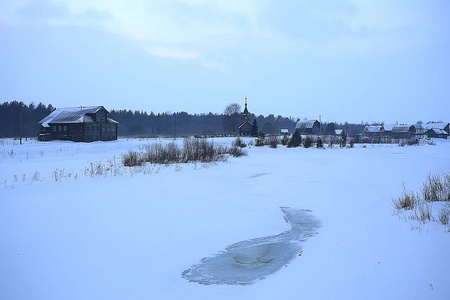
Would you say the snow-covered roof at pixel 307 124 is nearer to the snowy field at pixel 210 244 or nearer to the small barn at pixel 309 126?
the small barn at pixel 309 126

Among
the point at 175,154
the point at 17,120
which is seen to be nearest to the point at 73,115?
the point at 175,154

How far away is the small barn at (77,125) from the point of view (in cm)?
4347

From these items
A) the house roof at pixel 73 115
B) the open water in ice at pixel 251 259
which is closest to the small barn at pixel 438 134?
the house roof at pixel 73 115

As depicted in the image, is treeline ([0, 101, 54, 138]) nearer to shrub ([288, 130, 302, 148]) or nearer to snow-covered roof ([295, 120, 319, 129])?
snow-covered roof ([295, 120, 319, 129])

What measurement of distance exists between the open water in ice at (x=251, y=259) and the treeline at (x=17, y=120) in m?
89.7

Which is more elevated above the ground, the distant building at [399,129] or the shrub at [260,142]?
the distant building at [399,129]

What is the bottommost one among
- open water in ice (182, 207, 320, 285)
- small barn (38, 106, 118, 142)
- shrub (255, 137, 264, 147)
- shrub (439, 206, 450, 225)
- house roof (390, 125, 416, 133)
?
open water in ice (182, 207, 320, 285)

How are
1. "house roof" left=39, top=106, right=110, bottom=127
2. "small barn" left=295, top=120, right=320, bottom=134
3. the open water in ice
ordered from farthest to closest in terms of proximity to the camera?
"small barn" left=295, top=120, right=320, bottom=134, "house roof" left=39, top=106, right=110, bottom=127, the open water in ice

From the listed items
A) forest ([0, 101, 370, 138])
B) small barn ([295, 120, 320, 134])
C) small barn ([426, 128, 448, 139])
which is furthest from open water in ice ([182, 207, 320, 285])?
small barn ([426, 128, 448, 139])

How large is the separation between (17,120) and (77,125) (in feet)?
193

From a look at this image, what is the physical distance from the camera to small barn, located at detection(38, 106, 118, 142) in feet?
143

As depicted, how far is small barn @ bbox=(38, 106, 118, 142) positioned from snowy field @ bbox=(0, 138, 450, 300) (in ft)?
110

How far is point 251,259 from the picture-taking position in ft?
19.8

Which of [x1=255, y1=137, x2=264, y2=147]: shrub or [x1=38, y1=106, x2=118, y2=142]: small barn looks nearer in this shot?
[x1=255, y1=137, x2=264, y2=147]: shrub
